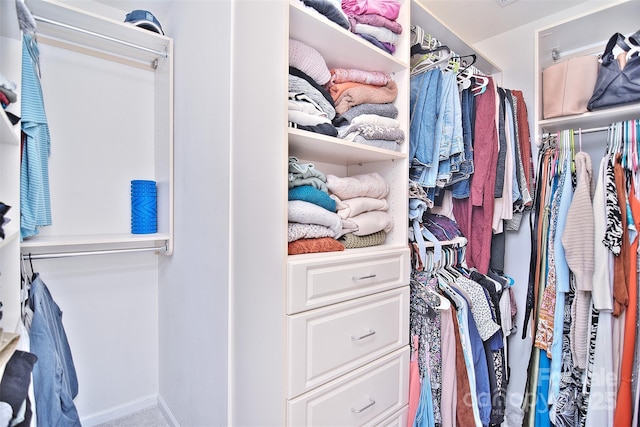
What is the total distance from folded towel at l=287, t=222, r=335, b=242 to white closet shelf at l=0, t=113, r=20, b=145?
789 millimetres

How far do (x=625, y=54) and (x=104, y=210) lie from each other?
8.73 ft

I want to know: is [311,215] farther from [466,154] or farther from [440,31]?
[440,31]

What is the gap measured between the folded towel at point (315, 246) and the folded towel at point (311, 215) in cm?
5

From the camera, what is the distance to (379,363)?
3.79 ft

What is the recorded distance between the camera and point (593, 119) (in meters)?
1.57

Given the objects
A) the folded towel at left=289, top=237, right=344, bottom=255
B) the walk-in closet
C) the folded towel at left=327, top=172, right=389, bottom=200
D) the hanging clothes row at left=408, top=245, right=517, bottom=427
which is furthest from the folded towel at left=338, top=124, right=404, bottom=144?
the hanging clothes row at left=408, top=245, right=517, bottom=427

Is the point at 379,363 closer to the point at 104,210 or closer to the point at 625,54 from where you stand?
the point at 104,210

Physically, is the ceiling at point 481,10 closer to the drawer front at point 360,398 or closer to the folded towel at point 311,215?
the folded towel at point 311,215

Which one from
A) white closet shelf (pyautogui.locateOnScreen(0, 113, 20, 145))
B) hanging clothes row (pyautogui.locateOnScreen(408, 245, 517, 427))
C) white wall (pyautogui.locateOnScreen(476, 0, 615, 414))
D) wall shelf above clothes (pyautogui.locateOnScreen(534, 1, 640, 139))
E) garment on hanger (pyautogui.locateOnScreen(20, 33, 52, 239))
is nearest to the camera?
white closet shelf (pyautogui.locateOnScreen(0, 113, 20, 145))

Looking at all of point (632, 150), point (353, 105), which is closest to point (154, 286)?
point (353, 105)

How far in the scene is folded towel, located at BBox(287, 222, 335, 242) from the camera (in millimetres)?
998

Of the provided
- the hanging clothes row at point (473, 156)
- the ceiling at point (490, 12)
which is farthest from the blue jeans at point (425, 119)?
the ceiling at point (490, 12)

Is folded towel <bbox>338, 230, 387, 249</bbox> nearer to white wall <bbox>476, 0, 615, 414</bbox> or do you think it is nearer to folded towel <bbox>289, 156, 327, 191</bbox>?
folded towel <bbox>289, 156, 327, 191</bbox>

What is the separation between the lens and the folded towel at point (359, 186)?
46.7 inches
